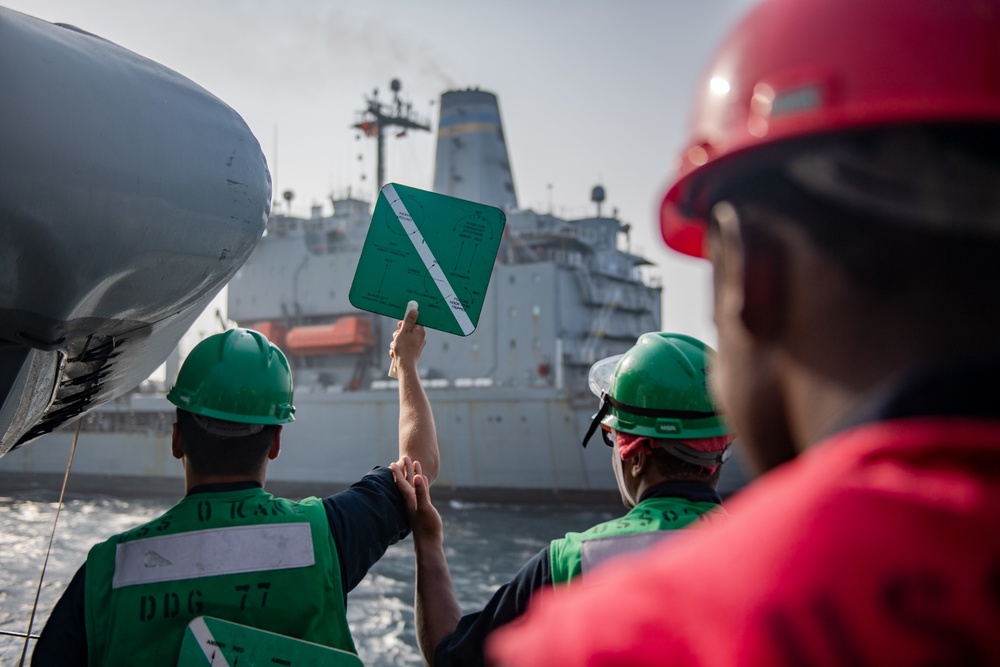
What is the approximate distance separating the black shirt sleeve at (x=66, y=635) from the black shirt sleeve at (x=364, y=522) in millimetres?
460

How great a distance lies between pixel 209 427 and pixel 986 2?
1.44m

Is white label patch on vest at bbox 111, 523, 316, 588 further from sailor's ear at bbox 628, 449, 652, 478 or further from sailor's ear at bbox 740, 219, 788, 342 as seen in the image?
sailor's ear at bbox 740, 219, 788, 342

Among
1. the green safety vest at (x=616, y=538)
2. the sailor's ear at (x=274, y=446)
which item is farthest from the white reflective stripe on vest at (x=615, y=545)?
the sailor's ear at (x=274, y=446)

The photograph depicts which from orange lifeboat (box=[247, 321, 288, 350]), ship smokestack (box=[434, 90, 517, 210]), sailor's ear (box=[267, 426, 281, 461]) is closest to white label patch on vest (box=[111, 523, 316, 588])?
sailor's ear (box=[267, 426, 281, 461])

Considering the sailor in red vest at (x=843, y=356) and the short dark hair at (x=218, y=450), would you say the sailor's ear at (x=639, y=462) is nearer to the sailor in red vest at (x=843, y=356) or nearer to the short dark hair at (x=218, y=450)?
the short dark hair at (x=218, y=450)

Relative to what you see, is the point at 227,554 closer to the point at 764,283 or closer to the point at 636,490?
the point at 636,490

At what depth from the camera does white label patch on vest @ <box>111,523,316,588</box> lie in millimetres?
1416

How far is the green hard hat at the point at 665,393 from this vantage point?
148 centimetres

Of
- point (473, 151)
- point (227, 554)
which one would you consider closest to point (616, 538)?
point (227, 554)

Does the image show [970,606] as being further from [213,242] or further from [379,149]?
[379,149]

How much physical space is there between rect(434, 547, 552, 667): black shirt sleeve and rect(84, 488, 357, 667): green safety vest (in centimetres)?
26

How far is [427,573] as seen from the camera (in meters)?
1.54

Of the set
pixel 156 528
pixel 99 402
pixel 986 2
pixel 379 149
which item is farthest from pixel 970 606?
pixel 379 149

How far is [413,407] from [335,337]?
65.9 feet
